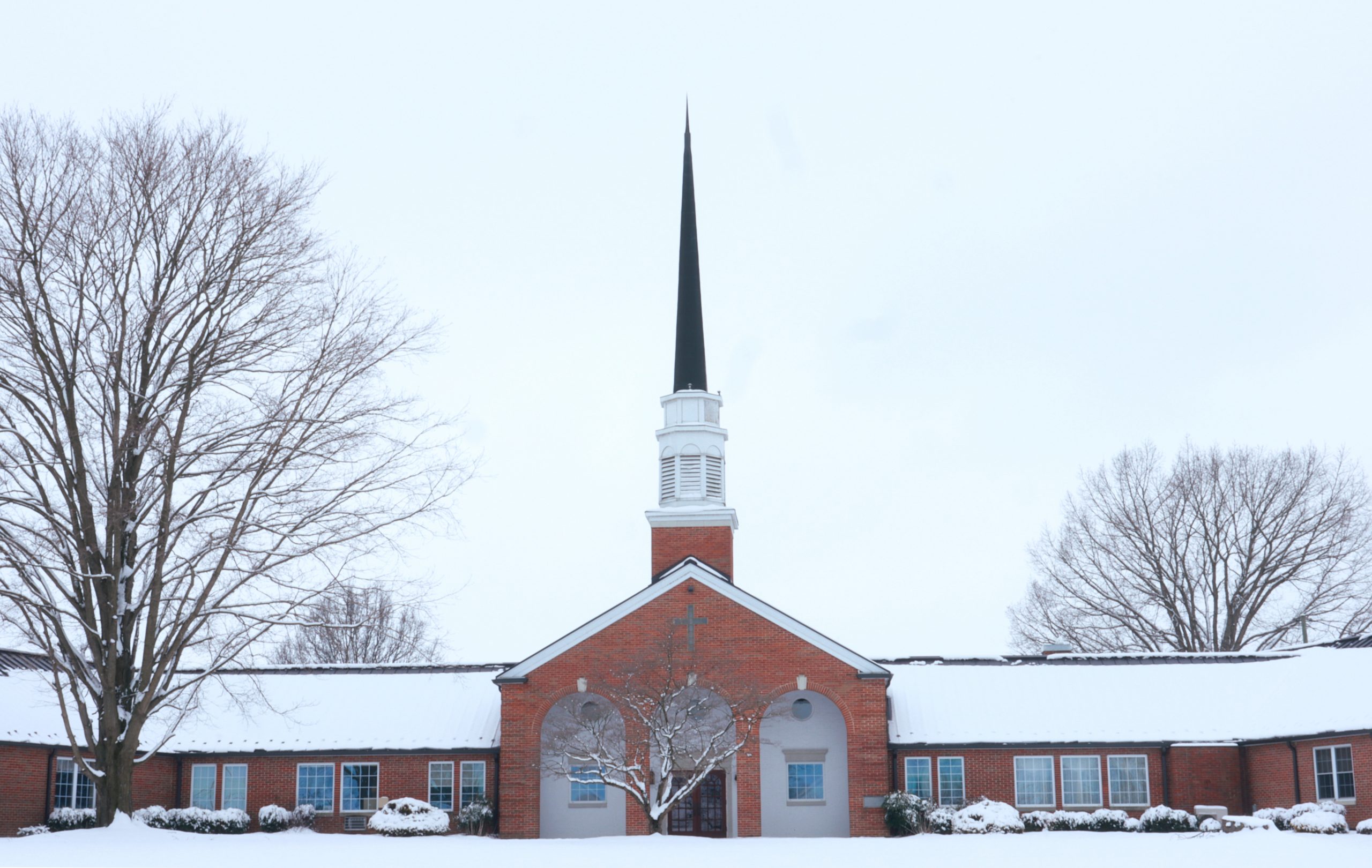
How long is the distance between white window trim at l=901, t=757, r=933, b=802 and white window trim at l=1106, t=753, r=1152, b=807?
3.69 meters

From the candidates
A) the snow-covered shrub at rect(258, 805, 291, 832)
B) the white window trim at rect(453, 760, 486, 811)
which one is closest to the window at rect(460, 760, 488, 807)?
the white window trim at rect(453, 760, 486, 811)

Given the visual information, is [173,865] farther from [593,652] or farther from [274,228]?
[593,652]

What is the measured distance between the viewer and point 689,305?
42.2 m

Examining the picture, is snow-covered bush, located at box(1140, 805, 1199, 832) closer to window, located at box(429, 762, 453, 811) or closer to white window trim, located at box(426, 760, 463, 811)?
white window trim, located at box(426, 760, 463, 811)

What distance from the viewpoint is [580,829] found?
3575 cm

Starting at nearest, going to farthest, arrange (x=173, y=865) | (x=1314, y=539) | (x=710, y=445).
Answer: (x=173, y=865)
(x=710, y=445)
(x=1314, y=539)

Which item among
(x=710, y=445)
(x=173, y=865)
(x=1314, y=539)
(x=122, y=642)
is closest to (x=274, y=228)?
(x=122, y=642)

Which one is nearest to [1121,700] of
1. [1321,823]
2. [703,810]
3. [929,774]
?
[929,774]

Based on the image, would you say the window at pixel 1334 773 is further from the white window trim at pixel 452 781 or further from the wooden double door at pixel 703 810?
the white window trim at pixel 452 781

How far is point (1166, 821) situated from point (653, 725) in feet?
39.7

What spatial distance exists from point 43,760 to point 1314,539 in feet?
133

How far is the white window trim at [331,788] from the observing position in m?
36.3

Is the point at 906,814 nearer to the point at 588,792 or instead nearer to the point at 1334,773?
the point at 588,792

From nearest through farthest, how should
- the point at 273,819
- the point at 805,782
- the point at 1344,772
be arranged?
the point at 1344,772 → the point at 273,819 → the point at 805,782
